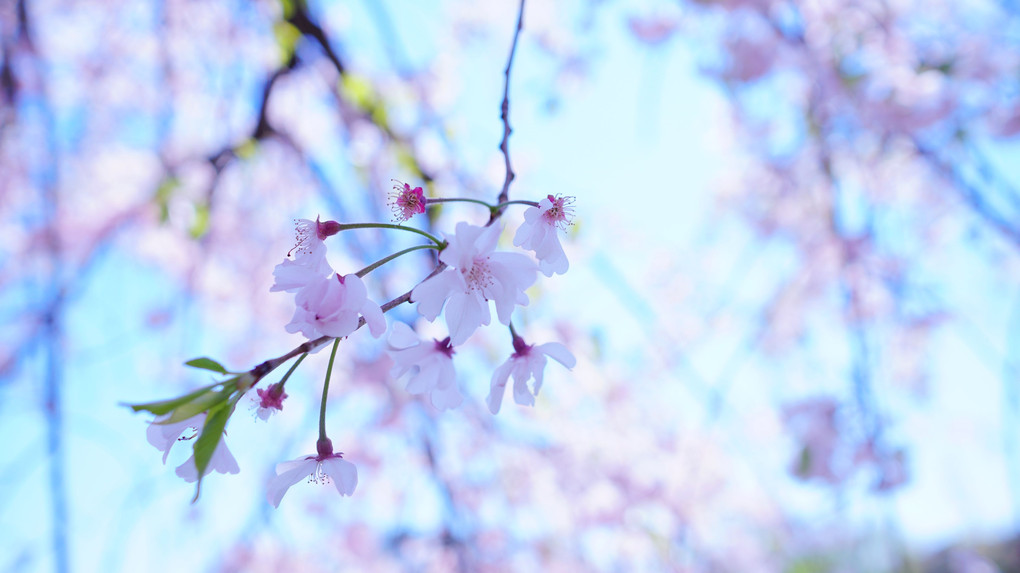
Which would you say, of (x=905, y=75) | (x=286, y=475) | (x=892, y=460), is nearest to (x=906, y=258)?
(x=905, y=75)

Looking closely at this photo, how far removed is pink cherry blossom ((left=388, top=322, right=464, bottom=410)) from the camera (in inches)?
22.8

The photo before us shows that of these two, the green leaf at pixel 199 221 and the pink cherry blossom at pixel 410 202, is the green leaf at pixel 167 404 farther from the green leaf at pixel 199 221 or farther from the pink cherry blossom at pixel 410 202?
the green leaf at pixel 199 221

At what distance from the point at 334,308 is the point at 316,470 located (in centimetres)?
19

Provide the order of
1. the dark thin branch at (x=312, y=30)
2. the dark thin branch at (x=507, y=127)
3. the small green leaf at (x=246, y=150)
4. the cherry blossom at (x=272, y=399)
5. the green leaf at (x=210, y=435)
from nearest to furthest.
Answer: the green leaf at (x=210, y=435), the cherry blossom at (x=272, y=399), the dark thin branch at (x=507, y=127), the dark thin branch at (x=312, y=30), the small green leaf at (x=246, y=150)

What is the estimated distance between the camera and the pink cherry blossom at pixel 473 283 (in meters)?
0.52

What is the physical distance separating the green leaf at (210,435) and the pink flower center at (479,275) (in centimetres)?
20

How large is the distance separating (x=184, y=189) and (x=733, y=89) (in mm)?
2585

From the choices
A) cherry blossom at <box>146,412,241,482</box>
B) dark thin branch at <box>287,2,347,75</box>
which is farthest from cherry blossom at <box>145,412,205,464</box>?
dark thin branch at <box>287,2,347,75</box>

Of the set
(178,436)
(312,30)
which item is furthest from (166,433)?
(312,30)

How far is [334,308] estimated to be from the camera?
0.50m

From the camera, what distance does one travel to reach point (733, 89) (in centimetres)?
331

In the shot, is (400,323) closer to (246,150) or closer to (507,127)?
(507,127)

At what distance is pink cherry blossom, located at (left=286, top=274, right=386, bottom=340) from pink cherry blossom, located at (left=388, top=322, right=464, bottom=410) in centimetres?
6

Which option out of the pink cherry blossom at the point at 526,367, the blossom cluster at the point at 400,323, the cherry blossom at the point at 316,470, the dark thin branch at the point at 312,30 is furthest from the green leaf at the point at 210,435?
the dark thin branch at the point at 312,30
